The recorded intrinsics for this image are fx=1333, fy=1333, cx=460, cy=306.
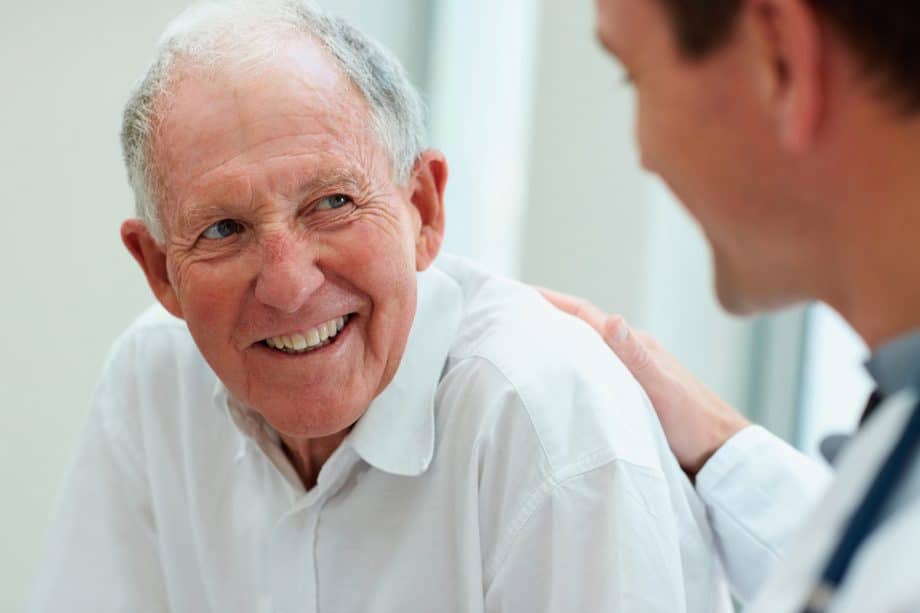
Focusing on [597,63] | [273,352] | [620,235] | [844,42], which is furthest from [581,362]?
[597,63]

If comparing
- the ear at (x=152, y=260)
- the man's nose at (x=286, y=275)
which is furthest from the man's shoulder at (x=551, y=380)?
the ear at (x=152, y=260)

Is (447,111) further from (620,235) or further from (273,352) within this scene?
(273,352)

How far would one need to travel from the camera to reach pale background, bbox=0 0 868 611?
8.21 feet

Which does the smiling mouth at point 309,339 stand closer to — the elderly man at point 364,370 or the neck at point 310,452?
the elderly man at point 364,370

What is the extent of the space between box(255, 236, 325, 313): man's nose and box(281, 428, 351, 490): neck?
0.25 meters

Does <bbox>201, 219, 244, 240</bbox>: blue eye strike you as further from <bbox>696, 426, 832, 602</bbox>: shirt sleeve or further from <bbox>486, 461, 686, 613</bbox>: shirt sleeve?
<bbox>696, 426, 832, 602</bbox>: shirt sleeve

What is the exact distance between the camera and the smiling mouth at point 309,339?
150 cm

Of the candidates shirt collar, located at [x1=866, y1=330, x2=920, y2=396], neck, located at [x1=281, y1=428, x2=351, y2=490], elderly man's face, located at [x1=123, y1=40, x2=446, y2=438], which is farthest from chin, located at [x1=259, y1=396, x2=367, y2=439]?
shirt collar, located at [x1=866, y1=330, x2=920, y2=396]

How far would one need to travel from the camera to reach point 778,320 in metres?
2.72

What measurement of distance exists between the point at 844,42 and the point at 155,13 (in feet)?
6.83

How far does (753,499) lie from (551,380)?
0.28 meters

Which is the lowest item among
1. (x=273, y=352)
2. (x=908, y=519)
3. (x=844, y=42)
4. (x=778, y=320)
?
(x=778, y=320)

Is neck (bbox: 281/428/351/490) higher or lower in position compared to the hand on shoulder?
lower

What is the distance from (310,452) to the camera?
1.67m
